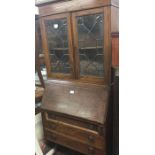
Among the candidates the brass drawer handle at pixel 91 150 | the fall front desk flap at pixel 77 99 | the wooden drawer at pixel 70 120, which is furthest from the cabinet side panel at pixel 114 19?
the brass drawer handle at pixel 91 150

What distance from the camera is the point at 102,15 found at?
1.54 metres

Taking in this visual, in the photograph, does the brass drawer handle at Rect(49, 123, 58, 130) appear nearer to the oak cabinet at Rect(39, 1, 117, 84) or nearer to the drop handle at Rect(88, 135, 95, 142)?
the drop handle at Rect(88, 135, 95, 142)

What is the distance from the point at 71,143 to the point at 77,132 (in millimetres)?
183

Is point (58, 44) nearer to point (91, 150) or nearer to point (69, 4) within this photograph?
point (69, 4)

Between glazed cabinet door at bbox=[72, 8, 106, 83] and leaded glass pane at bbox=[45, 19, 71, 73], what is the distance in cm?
13

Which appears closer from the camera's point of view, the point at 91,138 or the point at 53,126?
the point at 91,138

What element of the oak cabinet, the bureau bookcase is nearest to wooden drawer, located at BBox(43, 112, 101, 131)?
the bureau bookcase

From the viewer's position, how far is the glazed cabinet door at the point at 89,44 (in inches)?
63.0

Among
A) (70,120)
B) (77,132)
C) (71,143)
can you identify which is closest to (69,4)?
(70,120)

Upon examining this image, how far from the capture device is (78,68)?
1841 mm

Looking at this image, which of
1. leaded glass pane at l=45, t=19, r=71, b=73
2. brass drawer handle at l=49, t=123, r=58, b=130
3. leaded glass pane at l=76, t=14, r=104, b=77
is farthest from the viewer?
brass drawer handle at l=49, t=123, r=58, b=130

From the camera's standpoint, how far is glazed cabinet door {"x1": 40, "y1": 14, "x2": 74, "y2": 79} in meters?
1.81
